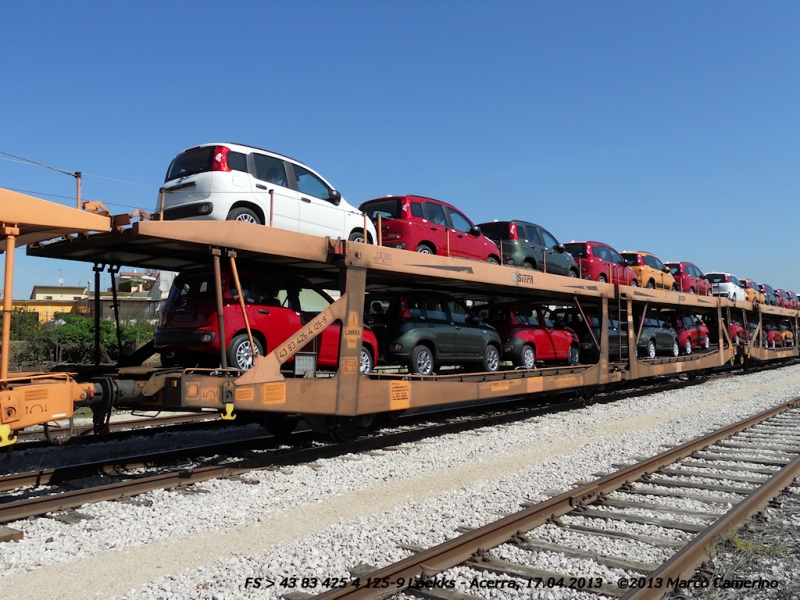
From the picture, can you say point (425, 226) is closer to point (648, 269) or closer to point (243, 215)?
point (243, 215)

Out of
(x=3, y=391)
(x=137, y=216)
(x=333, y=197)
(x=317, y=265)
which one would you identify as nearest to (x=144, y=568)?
(x=3, y=391)

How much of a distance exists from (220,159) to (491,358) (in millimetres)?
6673

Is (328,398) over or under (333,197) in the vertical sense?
under

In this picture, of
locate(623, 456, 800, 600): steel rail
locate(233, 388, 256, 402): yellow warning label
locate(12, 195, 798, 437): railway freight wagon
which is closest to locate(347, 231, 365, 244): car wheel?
locate(12, 195, 798, 437): railway freight wagon

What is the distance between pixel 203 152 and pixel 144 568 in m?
5.30

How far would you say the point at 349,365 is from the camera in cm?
818

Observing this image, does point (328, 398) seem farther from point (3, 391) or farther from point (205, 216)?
point (3, 391)

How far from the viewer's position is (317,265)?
28.7 ft

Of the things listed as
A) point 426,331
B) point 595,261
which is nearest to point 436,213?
point 426,331

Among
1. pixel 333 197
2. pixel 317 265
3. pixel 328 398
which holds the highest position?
pixel 333 197

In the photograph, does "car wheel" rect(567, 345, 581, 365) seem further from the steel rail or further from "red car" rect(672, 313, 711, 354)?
the steel rail

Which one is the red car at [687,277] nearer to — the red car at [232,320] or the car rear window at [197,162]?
the red car at [232,320]

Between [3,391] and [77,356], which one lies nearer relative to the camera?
[3,391]

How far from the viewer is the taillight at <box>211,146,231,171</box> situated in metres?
7.96
